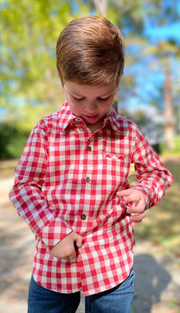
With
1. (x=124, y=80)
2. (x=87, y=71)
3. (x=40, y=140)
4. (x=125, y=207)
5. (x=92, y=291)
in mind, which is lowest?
(x=92, y=291)

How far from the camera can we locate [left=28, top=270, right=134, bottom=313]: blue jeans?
1.36 metres

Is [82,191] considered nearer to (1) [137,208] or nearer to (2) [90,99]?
(1) [137,208]

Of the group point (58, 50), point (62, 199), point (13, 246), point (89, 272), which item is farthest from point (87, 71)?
point (13, 246)

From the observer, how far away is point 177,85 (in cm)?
1744

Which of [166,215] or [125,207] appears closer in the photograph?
[125,207]

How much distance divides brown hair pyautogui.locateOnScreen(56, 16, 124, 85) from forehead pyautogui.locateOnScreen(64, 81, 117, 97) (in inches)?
0.7

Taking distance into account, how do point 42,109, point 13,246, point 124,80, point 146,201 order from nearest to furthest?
point 146,201, point 13,246, point 124,80, point 42,109

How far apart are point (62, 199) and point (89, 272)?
0.31 m

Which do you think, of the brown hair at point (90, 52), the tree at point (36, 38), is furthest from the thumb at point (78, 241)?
the tree at point (36, 38)

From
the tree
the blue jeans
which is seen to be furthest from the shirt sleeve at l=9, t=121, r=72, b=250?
the tree

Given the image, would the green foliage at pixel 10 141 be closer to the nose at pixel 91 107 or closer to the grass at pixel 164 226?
the grass at pixel 164 226

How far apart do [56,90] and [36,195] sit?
35.8 ft

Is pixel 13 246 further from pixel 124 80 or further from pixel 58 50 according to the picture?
pixel 124 80

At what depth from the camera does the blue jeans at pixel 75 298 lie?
136cm
